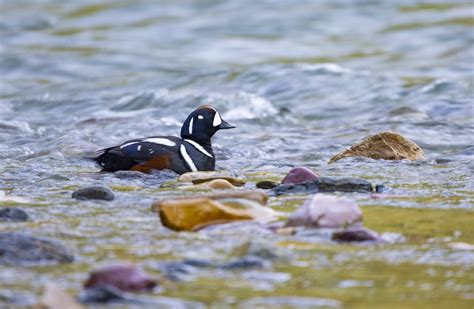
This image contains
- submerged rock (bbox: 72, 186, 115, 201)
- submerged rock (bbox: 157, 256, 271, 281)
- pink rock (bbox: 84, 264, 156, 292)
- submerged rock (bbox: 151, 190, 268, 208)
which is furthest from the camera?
submerged rock (bbox: 72, 186, 115, 201)

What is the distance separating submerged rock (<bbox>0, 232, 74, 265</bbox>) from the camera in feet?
16.6

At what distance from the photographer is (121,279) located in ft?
14.9

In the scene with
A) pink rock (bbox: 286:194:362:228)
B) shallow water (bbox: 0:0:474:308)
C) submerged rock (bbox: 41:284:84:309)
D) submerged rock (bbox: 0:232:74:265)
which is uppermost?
submerged rock (bbox: 41:284:84:309)

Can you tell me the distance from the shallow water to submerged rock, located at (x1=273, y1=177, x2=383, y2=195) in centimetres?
16

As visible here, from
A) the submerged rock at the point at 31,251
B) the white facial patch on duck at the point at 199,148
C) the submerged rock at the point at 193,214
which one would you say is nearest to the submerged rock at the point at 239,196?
the submerged rock at the point at 193,214

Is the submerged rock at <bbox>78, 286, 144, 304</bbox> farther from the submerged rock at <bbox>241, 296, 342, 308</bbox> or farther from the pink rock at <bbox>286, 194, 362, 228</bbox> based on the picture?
the pink rock at <bbox>286, 194, 362, 228</bbox>

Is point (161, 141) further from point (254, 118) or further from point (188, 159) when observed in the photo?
point (254, 118)

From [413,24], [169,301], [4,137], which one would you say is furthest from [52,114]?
[169,301]

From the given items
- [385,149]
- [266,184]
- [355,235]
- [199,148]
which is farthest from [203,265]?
[385,149]

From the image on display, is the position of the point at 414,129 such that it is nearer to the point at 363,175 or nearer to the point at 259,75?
the point at 363,175

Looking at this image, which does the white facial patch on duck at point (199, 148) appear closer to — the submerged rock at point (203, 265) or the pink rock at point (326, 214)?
the pink rock at point (326, 214)

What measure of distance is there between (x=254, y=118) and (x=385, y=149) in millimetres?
4454

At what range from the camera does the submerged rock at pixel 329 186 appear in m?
7.27

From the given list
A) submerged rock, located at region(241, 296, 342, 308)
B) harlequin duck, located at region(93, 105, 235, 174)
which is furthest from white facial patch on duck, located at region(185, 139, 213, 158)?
submerged rock, located at region(241, 296, 342, 308)
